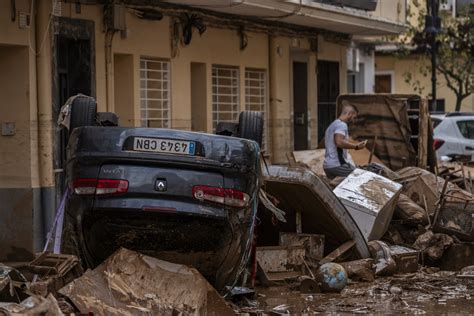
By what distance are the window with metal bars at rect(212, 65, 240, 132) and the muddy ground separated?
857 centimetres

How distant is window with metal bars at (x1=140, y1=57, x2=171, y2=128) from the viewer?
693 inches

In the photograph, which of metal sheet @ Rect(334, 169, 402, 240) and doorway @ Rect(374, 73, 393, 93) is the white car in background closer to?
metal sheet @ Rect(334, 169, 402, 240)

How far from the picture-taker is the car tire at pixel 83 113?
959 centimetres

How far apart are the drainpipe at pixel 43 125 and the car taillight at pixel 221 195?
626 centimetres

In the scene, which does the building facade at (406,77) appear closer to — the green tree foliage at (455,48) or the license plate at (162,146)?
the green tree foliage at (455,48)

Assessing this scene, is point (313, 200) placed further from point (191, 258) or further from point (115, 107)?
point (115, 107)

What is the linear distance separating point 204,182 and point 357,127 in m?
11.0

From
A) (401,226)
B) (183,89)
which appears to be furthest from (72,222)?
(183,89)

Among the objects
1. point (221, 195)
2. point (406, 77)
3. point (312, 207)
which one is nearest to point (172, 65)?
point (312, 207)

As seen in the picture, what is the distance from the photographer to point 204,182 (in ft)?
28.1

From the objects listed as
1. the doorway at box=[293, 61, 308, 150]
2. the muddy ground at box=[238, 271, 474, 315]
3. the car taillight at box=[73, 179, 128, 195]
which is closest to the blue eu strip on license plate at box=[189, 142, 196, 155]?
the car taillight at box=[73, 179, 128, 195]

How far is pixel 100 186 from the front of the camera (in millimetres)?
8531

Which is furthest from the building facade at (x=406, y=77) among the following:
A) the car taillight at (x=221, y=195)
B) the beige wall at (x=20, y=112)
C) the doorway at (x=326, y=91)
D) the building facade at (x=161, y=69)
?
the car taillight at (x=221, y=195)

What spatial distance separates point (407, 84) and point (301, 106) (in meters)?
17.1
